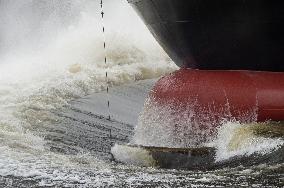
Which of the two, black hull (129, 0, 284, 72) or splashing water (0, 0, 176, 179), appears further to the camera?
splashing water (0, 0, 176, 179)

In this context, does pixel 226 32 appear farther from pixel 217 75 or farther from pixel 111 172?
pixel 111 172

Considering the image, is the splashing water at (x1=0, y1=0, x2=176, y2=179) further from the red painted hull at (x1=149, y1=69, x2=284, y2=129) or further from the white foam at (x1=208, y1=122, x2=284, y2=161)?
the red painted hull at (x1=149, y1=69, x2=284, y2=129)

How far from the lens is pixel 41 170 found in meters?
4.51

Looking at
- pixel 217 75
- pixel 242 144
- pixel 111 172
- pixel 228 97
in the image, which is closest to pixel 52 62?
pixel 217 75

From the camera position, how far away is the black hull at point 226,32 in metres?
6.33

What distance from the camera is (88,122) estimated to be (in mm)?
8180

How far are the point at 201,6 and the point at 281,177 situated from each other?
310 cm

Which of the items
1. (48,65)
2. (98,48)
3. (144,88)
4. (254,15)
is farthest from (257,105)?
(98,48)

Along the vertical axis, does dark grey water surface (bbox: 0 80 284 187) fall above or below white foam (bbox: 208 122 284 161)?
below

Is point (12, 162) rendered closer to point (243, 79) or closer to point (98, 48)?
point (243, 79)

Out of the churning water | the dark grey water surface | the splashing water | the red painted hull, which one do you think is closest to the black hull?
the red painted hull

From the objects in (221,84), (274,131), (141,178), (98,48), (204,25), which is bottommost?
(141,178)

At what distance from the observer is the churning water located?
4340 mm

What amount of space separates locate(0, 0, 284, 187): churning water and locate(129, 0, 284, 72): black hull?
3.37 feet
